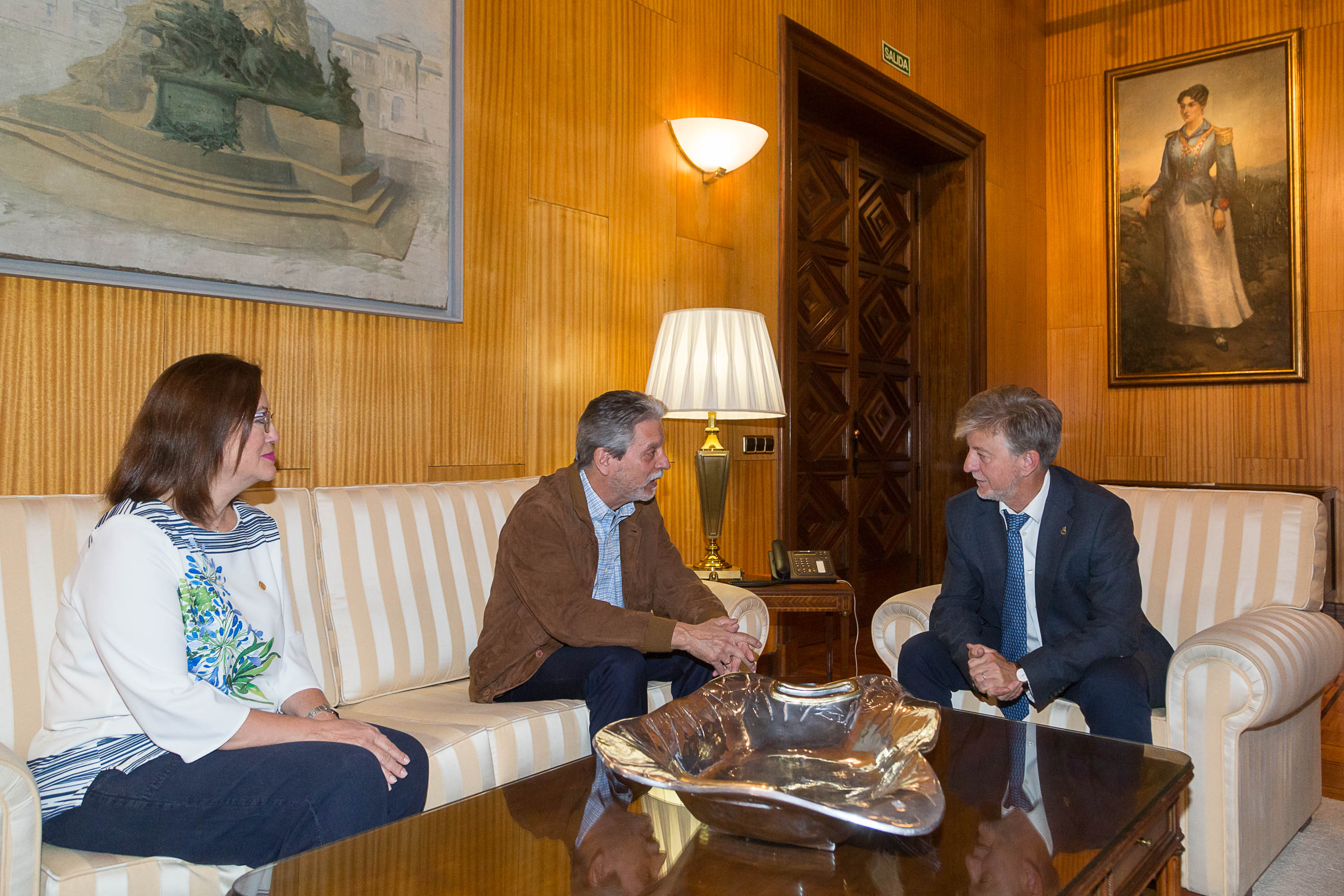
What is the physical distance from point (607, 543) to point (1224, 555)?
1811 mm

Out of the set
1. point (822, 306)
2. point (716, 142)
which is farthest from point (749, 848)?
point (822, 306)

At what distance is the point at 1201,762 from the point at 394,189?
261 cm

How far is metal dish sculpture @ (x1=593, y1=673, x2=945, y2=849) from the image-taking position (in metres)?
1.31

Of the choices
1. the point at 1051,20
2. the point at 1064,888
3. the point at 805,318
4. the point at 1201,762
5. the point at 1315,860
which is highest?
the point at 1051,20

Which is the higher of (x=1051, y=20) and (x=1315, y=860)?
(x=1051, y=20)

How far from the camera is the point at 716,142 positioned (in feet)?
12.6

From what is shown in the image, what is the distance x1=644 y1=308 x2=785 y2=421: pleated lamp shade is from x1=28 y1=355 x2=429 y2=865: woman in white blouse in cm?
166

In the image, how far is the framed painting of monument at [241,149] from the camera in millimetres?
2152

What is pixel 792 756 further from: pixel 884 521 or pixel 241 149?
pixel 884 521

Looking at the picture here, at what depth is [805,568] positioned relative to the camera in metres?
3.47

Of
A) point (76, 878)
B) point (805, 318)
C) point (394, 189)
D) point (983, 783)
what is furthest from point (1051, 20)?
point (76, 878)

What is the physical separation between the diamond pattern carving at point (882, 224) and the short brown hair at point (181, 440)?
4271 mm

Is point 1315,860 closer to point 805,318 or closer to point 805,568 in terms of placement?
point 805,568

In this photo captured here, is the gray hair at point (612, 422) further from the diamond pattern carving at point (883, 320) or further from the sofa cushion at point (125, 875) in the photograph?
the diamond pattern carving at point (883, 320)
